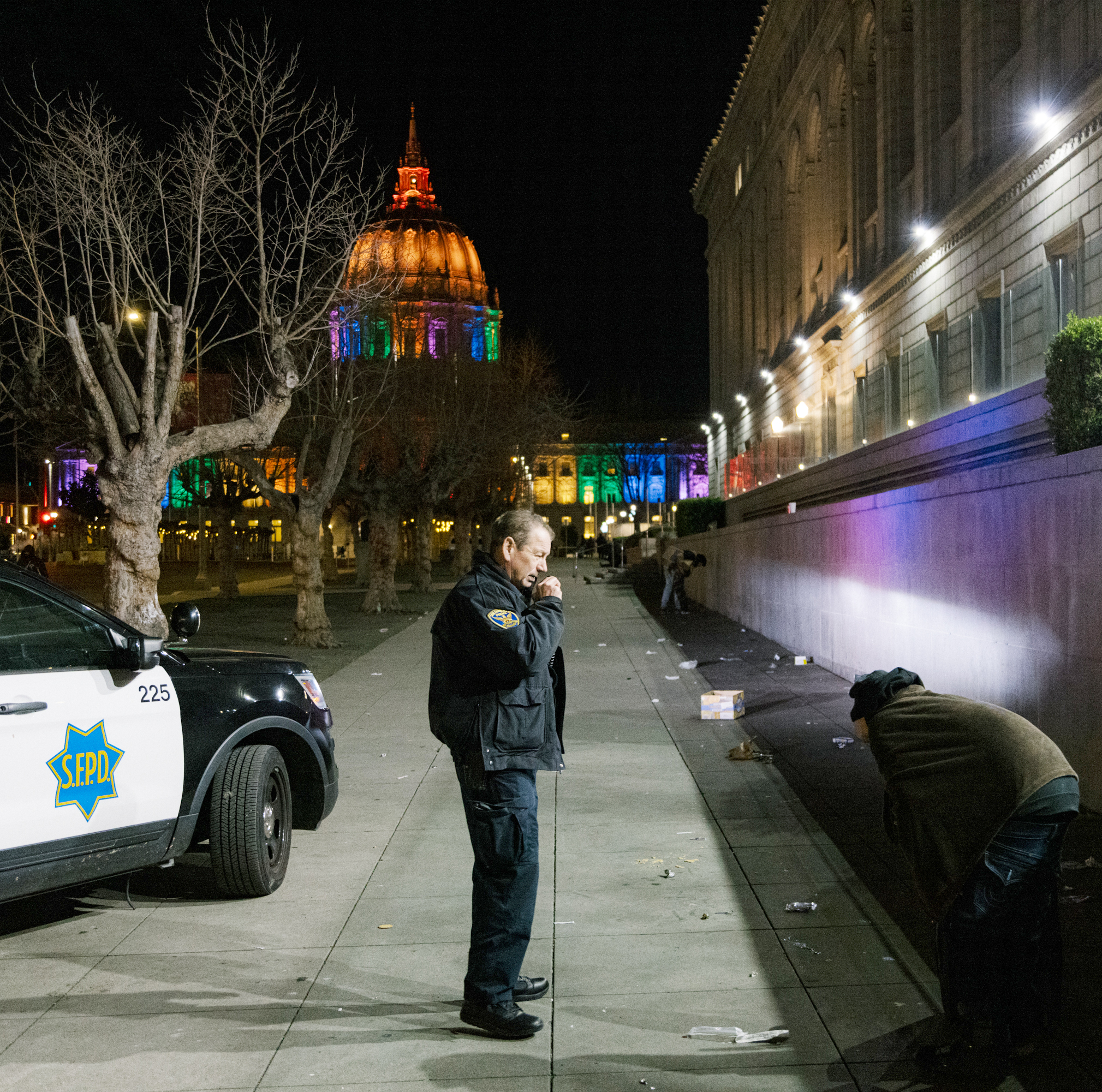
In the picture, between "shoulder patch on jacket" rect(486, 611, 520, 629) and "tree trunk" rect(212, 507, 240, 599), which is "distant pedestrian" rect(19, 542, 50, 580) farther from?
"shoulder patch on jacket" rect(486, 611, 520, 629)

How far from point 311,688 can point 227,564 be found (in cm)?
3443

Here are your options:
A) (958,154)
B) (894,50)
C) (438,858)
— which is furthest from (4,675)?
(894,50)

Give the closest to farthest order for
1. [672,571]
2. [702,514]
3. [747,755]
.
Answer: [747,755], [672,571], [702,514]

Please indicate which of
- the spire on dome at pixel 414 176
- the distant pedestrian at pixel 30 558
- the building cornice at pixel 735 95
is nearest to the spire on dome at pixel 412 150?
the spire on dome at pixel 414 176

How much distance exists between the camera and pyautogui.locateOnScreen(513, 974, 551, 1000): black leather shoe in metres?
4.72

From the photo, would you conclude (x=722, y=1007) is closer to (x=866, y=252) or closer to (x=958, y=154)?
(x=958, y=154)

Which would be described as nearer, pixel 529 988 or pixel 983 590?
pixel 529 988

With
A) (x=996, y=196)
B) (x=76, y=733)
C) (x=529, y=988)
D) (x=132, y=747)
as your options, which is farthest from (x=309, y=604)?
(x=529, y=988)

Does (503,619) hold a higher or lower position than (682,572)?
higher

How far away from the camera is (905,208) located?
3077 centimetres

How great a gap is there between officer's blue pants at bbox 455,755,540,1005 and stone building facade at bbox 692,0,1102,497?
14.2m

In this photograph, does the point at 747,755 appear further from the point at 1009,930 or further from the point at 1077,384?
the point at 1009,930

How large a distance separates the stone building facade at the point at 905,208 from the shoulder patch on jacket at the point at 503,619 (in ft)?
46.4

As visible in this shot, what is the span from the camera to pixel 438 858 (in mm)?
7184
